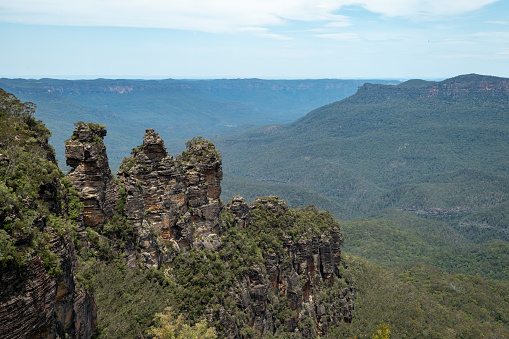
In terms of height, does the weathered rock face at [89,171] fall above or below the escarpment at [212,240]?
above

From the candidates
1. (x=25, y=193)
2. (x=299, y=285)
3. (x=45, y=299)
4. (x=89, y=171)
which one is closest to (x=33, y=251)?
(x=45, y=299)

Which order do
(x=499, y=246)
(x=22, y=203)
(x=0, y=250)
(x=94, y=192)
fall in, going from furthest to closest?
(x=499, y=246) → (x=94, y=192) → (x=22, y=203) → (x=0, y=250)

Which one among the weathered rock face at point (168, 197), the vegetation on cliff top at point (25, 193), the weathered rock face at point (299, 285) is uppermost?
the vegetation on cliff top at point (25, 193)

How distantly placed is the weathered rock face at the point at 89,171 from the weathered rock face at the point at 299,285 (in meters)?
16.8

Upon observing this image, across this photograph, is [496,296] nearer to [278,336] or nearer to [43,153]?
[278,336]

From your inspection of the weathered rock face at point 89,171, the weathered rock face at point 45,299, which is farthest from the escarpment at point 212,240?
the weathered rock face at point 45,299

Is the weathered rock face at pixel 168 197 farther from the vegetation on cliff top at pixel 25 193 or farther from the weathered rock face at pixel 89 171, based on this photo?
the vegetation on cliff top at pixel 25 193

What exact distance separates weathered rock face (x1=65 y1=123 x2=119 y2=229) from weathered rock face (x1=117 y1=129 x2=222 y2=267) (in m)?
3.05

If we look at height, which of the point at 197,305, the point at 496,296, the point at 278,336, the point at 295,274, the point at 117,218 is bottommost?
the point at 496,296

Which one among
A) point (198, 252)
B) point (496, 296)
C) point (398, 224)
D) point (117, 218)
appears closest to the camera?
point (117, 218)

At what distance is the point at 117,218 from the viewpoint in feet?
103

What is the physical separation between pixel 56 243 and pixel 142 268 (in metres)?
14.3

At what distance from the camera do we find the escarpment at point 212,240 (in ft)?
103

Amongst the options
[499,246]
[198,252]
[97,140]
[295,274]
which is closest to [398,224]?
[499,246]
